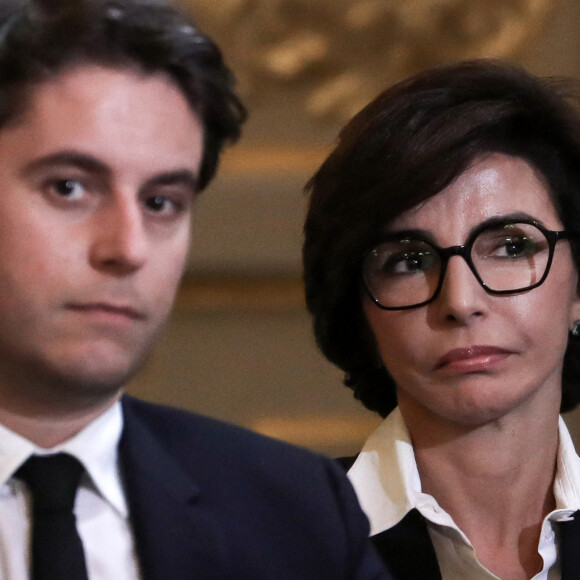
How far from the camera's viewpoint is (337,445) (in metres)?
1.26

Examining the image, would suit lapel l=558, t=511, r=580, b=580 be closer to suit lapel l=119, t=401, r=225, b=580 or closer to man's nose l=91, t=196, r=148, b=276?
suit lapel l=119, t=401, r=225, b=580

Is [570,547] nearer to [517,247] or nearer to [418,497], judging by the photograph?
[418,497]

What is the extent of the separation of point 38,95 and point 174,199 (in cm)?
8

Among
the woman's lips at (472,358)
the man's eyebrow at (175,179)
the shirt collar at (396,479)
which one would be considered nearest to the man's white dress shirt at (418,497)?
the shirt collar at (396,479)

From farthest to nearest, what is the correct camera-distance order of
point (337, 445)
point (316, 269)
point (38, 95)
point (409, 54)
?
1. point (409, 54)
2. point (337, 445)
3. point (316, 269)
4. point (38, 95)

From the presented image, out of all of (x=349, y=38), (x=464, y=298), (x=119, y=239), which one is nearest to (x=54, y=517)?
(x=119, y=239)

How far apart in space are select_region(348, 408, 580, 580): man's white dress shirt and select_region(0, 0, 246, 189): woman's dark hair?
0.37m

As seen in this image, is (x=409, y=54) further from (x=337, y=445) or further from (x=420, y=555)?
(x=420, y=555)

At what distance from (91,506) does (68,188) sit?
0.16 meters

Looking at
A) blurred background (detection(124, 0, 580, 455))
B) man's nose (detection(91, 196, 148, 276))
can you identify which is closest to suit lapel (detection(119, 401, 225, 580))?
man's nose (detection(91, 196, 148, 276))

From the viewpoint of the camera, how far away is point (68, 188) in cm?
50

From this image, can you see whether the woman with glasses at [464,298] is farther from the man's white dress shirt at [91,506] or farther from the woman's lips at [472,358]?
the man's white dress shirt at [91,506]

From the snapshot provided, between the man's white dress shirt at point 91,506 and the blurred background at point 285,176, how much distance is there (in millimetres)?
673

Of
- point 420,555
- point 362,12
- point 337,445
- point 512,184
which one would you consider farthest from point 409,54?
point 420,555
